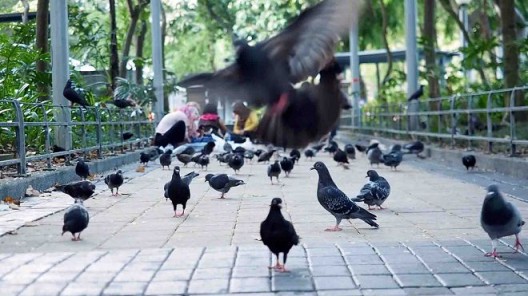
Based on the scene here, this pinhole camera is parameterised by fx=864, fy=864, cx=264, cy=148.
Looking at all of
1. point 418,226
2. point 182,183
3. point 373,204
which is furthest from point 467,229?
point 182,183

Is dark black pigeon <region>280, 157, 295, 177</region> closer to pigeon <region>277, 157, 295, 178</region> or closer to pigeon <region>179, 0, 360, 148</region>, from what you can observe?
pigeon <region>277, 157, 295, 178</region>

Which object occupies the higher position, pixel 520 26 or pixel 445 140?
pixel 520 26

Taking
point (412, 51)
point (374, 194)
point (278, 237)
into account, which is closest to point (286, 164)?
point (374, 194)

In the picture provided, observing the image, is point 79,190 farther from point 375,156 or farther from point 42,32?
point 375,156

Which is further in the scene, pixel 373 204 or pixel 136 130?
pixel 136 130

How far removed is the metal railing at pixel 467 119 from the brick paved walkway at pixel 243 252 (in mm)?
2762

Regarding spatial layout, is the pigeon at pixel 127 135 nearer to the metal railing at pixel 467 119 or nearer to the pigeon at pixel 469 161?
the metal railing at pixel 467 119

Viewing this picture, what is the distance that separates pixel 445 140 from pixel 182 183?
11400mm

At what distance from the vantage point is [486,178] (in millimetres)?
13328

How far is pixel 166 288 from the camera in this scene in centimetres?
536

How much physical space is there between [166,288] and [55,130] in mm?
8985

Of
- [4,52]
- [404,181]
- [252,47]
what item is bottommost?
[404,181]

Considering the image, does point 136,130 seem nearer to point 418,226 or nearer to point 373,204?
point 373,204

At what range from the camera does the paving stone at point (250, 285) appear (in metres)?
5.31
